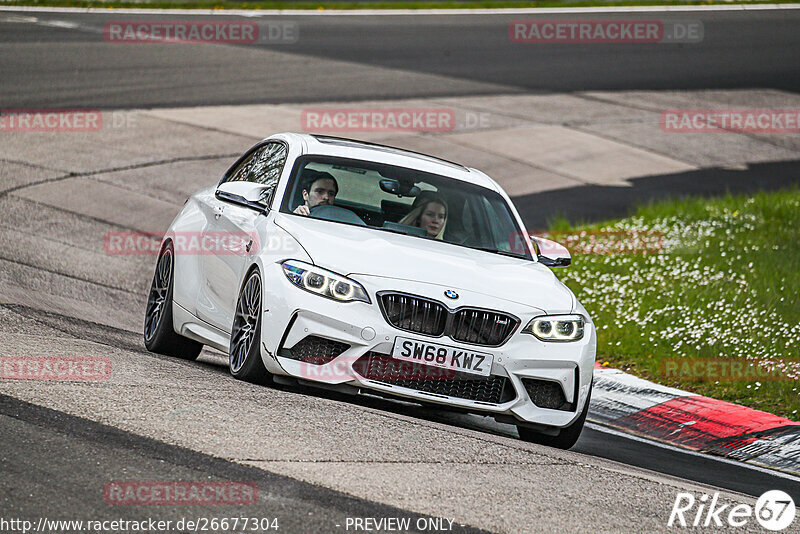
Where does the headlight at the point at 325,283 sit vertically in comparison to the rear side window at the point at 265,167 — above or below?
below

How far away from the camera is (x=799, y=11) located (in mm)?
35656

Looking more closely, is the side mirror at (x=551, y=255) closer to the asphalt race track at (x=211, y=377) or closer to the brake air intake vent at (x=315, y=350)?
the asphalt race track at (x=211, y=377)

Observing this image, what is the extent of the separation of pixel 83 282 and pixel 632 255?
18.9 feet

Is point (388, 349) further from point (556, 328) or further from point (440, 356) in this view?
point (556, 328)

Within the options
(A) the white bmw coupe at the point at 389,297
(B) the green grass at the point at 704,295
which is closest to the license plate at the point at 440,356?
(A) the white bmw coupe at the point at 389,297

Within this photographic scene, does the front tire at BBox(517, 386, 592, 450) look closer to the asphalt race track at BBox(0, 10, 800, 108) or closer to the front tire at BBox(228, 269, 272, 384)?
the front tire at BBox(228, 269, 272, 384)

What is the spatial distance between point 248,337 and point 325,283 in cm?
68

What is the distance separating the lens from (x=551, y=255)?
8.36m

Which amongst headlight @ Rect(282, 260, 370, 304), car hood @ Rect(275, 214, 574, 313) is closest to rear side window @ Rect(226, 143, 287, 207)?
car hood @ Rect(275, 214, 574, 313)

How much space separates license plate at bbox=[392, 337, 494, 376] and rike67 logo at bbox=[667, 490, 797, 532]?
1.36 m

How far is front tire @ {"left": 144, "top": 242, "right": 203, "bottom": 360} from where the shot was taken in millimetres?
8695

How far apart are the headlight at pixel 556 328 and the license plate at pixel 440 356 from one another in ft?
1.22

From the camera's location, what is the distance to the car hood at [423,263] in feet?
23.3

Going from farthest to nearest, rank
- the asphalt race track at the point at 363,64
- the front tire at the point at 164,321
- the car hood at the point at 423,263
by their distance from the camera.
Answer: the asphalt race track at the point at 363,64 < the front tire at the point at 164,321 < the car hood at the point at 423,263
